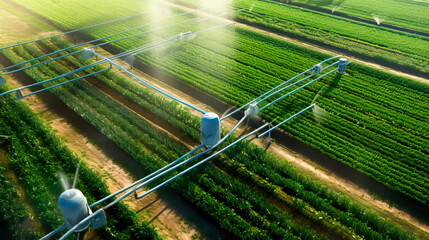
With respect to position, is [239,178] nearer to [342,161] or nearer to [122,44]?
[342,161]

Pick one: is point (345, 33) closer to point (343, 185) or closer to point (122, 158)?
point (343, 185)

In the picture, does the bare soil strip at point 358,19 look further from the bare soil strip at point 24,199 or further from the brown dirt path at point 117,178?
the bare soil strip at point 24,199

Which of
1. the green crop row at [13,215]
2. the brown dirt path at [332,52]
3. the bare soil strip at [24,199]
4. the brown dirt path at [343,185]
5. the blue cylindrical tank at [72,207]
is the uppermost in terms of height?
the blue cylindrical tank at [72,207]

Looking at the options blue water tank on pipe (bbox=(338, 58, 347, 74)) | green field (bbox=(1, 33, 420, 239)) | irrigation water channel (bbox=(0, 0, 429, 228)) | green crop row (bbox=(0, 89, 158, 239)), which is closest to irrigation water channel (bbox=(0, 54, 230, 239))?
irrigation water channel (bbox=(0, 0, 429, 228))

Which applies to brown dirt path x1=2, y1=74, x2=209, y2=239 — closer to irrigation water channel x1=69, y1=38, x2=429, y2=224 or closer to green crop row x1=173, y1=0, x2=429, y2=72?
irrigation water channel x1=69, y1=38, x2=429, y2=224

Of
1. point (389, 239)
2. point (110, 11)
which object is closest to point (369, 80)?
point (389, 239)

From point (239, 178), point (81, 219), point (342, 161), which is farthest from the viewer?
point (342, 161)

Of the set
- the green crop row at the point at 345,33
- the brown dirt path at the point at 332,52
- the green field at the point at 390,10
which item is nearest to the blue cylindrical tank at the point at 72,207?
the brown dirt path at the point at 332,52
